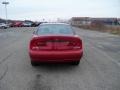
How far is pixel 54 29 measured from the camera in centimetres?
918

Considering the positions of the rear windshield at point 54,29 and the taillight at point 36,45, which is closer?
the taillight at point 36,45

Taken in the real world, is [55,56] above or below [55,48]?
below

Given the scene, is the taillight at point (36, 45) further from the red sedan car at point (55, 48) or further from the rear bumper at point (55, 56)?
the rear bumper at point (55, 56)

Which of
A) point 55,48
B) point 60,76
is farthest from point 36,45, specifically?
point 60,76

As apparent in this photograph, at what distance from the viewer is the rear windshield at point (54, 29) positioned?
8906mm

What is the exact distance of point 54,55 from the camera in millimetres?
7871

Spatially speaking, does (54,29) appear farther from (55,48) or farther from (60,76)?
(60,76)

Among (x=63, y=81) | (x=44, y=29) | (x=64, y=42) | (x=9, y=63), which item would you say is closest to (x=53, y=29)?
(x=44, y=29)

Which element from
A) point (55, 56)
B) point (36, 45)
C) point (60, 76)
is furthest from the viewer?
point (36, 45)

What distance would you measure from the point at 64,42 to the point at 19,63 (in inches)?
92.2

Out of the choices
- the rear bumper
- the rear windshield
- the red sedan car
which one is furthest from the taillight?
the rear windshield

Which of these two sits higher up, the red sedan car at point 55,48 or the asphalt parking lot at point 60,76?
the red sedan car at point 55,48

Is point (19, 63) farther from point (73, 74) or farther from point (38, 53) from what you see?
point (73, 74)

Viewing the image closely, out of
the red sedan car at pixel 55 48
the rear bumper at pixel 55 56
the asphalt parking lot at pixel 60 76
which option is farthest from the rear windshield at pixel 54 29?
the asphalt parking lot at pixel 60 76
